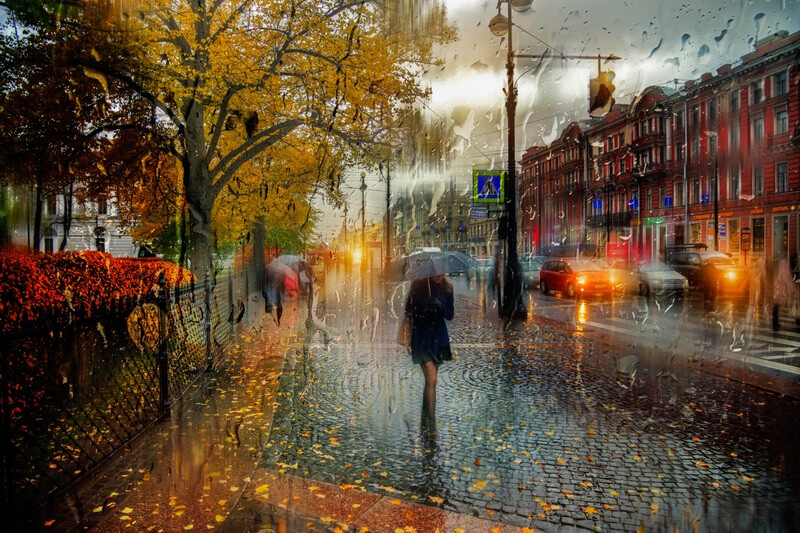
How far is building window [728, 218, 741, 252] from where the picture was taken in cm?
4349

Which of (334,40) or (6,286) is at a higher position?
(334,40)

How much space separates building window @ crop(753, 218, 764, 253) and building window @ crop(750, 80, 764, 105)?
32.0 ft

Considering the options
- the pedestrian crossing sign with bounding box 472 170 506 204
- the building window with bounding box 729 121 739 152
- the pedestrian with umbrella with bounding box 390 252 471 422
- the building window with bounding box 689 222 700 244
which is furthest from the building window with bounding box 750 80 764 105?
the pedestrian with umbrella with bounding box 390 252 471 422

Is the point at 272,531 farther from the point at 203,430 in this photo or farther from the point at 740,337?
the point at 740,337

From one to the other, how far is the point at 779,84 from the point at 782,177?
6990mm

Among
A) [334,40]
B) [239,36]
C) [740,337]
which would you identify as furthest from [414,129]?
[740,337]

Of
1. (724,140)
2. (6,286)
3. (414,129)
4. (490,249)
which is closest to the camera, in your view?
(6,286)

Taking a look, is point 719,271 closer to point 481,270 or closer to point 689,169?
point 481,270

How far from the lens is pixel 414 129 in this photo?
45.5 feet

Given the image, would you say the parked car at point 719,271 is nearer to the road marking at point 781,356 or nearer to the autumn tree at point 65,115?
the road marking at point 781,356

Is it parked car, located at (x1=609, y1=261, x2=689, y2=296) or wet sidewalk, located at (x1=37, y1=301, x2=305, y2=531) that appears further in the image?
parked car, located at (x1=609, y1=261, x2=689, y2=296)

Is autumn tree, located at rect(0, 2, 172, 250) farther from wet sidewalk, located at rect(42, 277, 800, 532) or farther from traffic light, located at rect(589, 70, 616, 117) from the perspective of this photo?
traffic light, located at rect(589, 70, 616, 117)

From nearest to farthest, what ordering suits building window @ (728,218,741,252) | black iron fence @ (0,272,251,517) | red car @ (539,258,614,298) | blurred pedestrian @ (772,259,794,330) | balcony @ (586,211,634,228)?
black iron fence @ (0,272,251,517) < blurred pedestrian @ (772,259,794,330) < red car @ (539,258,614,298) < building window @ (728,218,741,252) < balcony @ (586,211,634,228)

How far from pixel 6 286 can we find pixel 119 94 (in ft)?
23.7
